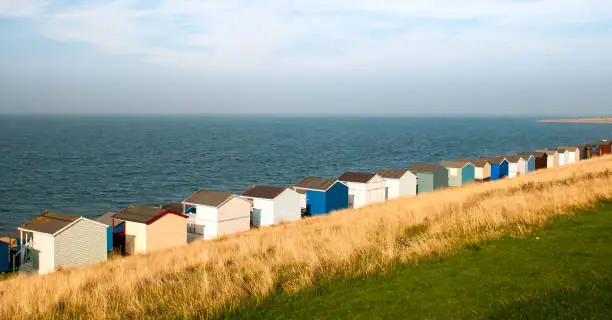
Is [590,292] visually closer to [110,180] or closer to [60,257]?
[60,257]

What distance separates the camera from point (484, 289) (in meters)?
7.97

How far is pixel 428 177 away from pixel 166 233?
26.0 m

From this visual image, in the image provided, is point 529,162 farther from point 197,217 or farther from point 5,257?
point 5,257

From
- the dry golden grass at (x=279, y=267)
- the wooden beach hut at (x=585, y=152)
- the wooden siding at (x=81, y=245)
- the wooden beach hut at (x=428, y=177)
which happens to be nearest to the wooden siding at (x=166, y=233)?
the wooden siding at (x=81, y=245)

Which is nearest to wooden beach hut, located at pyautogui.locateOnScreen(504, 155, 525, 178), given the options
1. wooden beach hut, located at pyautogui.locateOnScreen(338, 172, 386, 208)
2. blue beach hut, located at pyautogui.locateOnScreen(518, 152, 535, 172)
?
blue beach hut, located at pyautogui.locateOnScreen(518, 152, 535, 172)

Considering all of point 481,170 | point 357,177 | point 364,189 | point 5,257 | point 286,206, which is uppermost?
point 357,177

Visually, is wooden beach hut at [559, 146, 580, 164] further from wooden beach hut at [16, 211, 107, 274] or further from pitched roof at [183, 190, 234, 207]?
wooden beach hut at [16, 211, 107, 274]

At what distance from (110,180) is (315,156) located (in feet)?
155

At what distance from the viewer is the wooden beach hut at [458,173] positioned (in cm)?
4884

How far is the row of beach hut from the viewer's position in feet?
84.7

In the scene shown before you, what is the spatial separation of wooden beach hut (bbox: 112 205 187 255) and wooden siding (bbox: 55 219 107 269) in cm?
222

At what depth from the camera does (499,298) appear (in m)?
7.46

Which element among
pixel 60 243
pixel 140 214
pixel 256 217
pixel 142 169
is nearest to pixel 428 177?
pixel 256 217

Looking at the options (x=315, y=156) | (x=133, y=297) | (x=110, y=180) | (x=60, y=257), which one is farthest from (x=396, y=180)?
(x=315, y=156)
